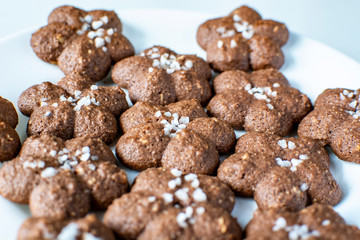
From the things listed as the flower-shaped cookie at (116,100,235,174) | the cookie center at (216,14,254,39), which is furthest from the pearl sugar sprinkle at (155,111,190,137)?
the cookie center at (216,14,254,39)

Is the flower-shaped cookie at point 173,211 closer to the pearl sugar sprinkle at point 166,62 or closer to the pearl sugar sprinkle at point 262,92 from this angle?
the pearl sugar sprinkle at point 262,92

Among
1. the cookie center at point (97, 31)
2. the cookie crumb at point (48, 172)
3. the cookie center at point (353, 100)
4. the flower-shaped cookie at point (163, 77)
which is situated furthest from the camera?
the cookie center at point (97, 31)

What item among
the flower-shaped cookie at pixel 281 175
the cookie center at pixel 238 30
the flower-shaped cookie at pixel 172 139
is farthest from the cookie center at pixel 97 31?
the flower-shaped cookie at pixel 281 175

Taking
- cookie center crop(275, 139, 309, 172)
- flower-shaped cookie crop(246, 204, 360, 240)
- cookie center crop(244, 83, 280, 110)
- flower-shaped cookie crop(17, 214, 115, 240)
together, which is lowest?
flower-shaped cookie crop(246, 204, 360, 240)

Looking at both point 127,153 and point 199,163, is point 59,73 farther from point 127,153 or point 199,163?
point 199,163

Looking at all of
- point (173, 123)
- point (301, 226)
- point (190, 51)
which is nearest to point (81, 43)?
point (190, 51)

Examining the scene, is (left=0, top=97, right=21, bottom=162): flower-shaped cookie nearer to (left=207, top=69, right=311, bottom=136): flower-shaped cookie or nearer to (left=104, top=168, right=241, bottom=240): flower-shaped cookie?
(left=104, top=168, right=241, bottom=240): flower-shaped cookie
